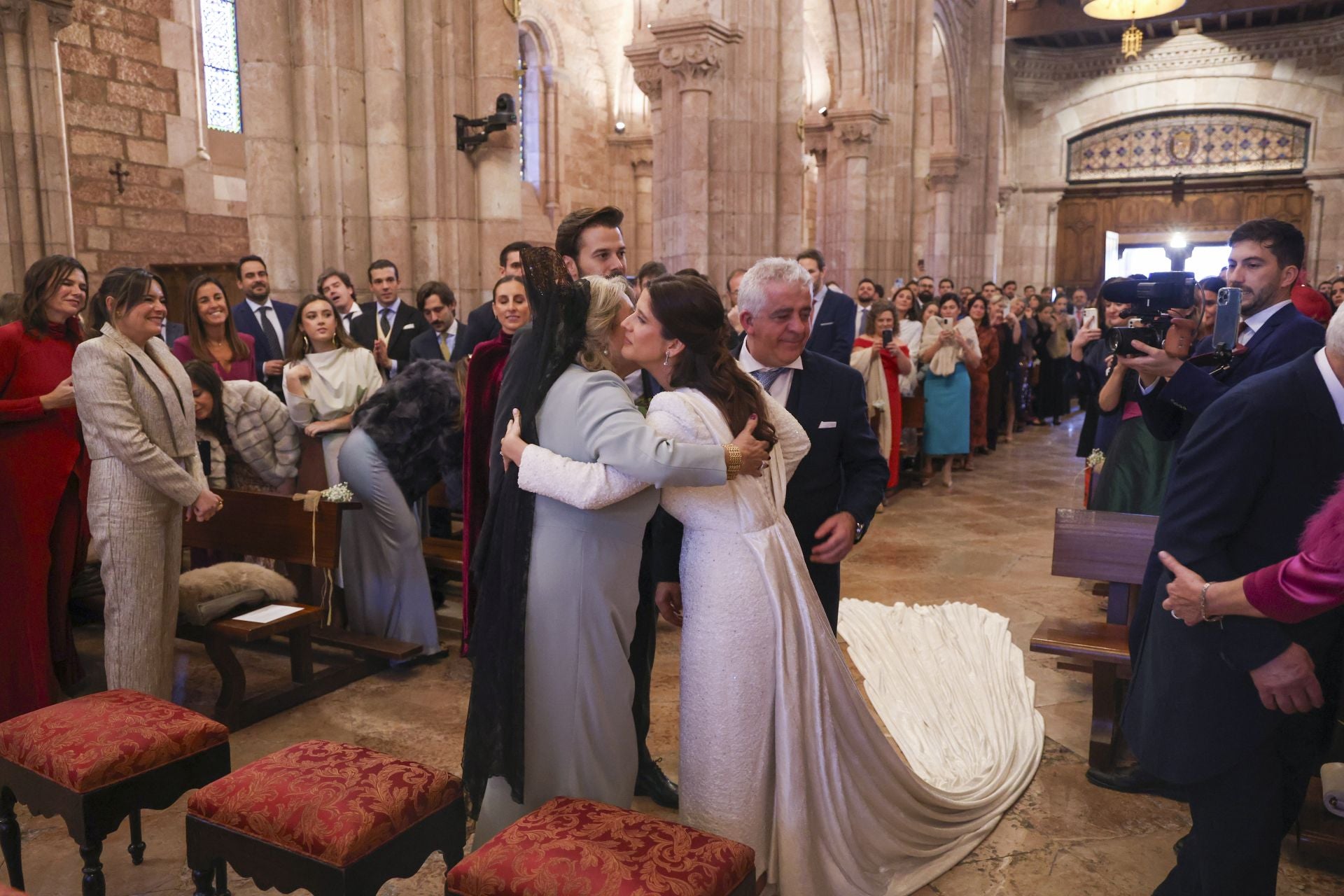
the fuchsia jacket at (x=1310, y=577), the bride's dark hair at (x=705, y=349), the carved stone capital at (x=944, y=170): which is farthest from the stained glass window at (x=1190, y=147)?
the fuchsia jacket at (x=1310, y=577)

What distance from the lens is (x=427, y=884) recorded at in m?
2.74

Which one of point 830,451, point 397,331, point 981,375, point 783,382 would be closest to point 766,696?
point 830,451

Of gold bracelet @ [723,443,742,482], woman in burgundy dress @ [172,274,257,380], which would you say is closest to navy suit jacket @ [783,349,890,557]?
gold bracelet @ [723,443,742,482]

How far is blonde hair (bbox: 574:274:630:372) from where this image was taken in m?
2.38

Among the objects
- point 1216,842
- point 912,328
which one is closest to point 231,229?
point 912,328

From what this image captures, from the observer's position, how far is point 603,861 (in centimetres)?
179

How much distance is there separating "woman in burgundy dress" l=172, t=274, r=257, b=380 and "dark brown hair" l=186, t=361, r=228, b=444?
6.5 inches

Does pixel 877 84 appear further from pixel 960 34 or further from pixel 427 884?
pixel 427 884

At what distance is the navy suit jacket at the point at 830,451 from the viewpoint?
291 cm

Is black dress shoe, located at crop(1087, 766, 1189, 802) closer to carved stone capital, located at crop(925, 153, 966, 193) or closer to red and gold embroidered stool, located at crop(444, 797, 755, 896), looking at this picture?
red and gold embroidered stool, located at crop(444, 797, 755, 896)

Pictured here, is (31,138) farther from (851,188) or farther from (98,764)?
(851,188)

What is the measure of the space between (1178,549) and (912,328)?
7162 millimetres

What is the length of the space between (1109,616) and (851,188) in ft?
35.6

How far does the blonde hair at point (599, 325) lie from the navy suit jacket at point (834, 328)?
4.11 metres
